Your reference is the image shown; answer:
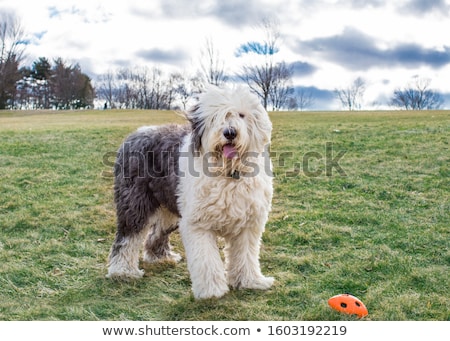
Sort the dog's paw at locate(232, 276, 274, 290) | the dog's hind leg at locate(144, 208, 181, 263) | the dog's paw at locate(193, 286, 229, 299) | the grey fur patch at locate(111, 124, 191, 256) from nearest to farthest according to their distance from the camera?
the dog's paw at locate(193, 286, 229, 299) → the dog's paw at locate(232, 276, 274, 290) → the grey fur patch at locate(111, 124, 191, 256) → the dog's hind leg at locate(144, 208, 181, 263)

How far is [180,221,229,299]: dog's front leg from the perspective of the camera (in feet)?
14.0

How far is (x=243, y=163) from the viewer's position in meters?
4.20

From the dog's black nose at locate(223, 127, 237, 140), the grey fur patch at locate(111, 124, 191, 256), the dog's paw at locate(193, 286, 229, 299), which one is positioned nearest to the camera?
the dog's black nose at locate(223, 127, 237, 140)

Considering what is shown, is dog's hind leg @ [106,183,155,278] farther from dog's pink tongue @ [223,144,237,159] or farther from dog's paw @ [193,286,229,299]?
dog's pink tongue @ [223,144,237,159]

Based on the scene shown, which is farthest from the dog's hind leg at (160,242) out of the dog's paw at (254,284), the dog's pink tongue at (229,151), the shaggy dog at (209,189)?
the dog's pink tongue at (229,151)

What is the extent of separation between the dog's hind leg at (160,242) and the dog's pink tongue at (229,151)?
154cm

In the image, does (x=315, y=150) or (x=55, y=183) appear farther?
(x=315, y=150)

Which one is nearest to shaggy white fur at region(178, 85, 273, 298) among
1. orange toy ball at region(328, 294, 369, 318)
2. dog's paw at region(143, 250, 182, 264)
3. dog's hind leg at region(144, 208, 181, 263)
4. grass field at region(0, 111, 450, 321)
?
grass field at region(0, 111, 450, 321)

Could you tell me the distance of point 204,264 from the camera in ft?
14.0

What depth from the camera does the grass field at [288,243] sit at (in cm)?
418

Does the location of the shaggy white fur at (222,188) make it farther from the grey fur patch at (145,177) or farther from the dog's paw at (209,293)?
the grey fur patch at (145,177)
